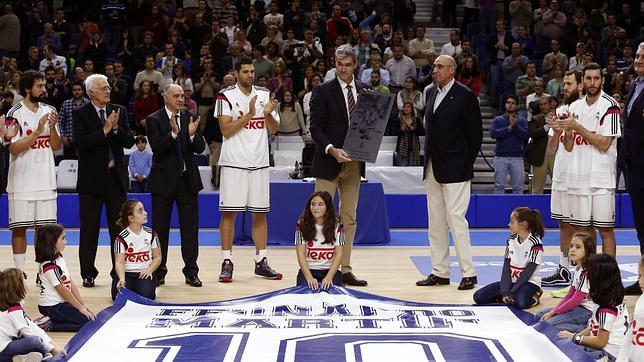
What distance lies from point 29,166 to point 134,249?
132 centimetres

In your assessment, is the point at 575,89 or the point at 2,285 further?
the point at 575,89

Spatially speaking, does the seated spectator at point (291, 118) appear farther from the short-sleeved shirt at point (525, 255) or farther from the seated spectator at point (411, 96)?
the short-sleeved shirt at point (525, 255)

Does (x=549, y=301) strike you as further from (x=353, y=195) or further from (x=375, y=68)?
(x=375, y=68)

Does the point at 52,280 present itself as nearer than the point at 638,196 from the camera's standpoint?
Yes

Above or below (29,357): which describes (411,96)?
above

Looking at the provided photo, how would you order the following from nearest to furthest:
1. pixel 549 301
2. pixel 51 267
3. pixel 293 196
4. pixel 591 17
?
pixel 51 267 → pixel 549 301 → pixel 293 196 → pixel 591 17

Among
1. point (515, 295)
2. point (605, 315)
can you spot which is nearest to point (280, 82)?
point (515, 295)

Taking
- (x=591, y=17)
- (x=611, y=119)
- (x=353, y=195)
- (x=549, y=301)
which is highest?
(x=591, y=17)

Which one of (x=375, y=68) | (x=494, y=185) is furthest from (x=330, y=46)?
(x=494, y=185)

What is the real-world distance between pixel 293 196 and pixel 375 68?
470cm

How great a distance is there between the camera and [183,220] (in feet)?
28.2

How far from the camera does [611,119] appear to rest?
26.2 ft

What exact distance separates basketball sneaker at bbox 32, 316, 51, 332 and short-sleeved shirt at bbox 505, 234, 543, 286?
3285 millimetres

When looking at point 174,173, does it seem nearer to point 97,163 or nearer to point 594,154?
point 97,163
